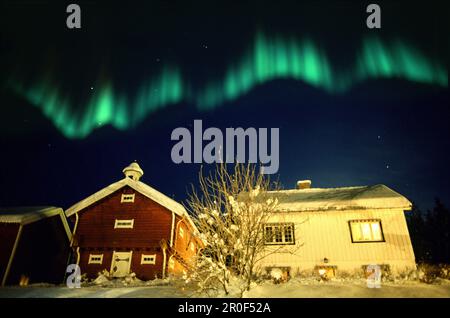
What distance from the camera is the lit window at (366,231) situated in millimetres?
18172

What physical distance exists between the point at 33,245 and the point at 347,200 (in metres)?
24.1

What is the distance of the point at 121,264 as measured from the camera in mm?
20891

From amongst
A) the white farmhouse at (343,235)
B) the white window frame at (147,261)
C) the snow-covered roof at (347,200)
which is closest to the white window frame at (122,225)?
the white window frame at (147,261)

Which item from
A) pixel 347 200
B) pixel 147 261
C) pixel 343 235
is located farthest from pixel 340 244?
pixel 147 261

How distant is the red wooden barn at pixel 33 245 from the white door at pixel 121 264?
530 centimetres

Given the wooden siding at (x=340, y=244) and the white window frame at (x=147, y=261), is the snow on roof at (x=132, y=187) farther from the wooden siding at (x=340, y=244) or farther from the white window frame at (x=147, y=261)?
the wooden siding at (x=340, y=244)

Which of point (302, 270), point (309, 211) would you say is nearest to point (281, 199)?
point (309, 211)

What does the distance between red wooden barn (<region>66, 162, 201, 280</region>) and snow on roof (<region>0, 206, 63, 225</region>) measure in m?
2.41

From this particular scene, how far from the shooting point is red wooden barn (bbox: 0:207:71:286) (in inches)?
803

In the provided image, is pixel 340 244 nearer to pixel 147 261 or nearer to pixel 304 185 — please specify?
pixel 304 185

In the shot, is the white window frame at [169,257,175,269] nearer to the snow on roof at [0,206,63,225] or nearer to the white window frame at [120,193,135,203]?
the white window frame at [120,193,135,203]

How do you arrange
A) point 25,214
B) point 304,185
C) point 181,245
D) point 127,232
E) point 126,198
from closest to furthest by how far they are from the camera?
point 25,214, point 127,232, point 126,198, point 181,245, point 304,185

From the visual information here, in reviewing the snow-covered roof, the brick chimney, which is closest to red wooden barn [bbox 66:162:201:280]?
the snow-covered roof
